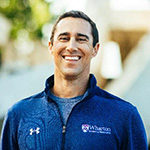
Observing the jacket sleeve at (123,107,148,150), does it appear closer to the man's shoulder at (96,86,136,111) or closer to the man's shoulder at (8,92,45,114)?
the man's shoulder at (96,86,136,111)

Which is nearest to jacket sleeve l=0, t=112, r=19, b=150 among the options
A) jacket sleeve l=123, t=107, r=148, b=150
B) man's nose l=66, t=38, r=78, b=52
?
man's nose l=66, t=38, r=78, b=52

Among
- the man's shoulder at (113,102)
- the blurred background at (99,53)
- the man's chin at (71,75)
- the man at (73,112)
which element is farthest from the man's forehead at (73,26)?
the blurred background at (99,53)

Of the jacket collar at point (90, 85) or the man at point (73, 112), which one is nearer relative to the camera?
the man at point (73, 112)

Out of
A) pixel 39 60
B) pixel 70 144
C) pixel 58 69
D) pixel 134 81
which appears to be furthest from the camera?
pixel 39 60

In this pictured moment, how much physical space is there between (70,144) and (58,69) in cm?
58

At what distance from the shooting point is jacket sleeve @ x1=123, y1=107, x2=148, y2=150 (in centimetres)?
259

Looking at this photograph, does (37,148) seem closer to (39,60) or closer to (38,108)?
(38,108)

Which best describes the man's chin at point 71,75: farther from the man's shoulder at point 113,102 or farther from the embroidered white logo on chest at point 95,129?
the embroidered white logo on chest at point 95,129

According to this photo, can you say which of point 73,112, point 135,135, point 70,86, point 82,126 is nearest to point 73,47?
point 70,86

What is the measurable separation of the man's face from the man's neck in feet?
0.19

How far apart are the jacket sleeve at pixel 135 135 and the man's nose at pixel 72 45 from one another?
0.65 metres

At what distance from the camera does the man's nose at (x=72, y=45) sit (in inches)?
104

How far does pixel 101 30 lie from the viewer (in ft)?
41.9

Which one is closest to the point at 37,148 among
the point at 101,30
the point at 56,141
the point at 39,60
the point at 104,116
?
the point at 56,141
